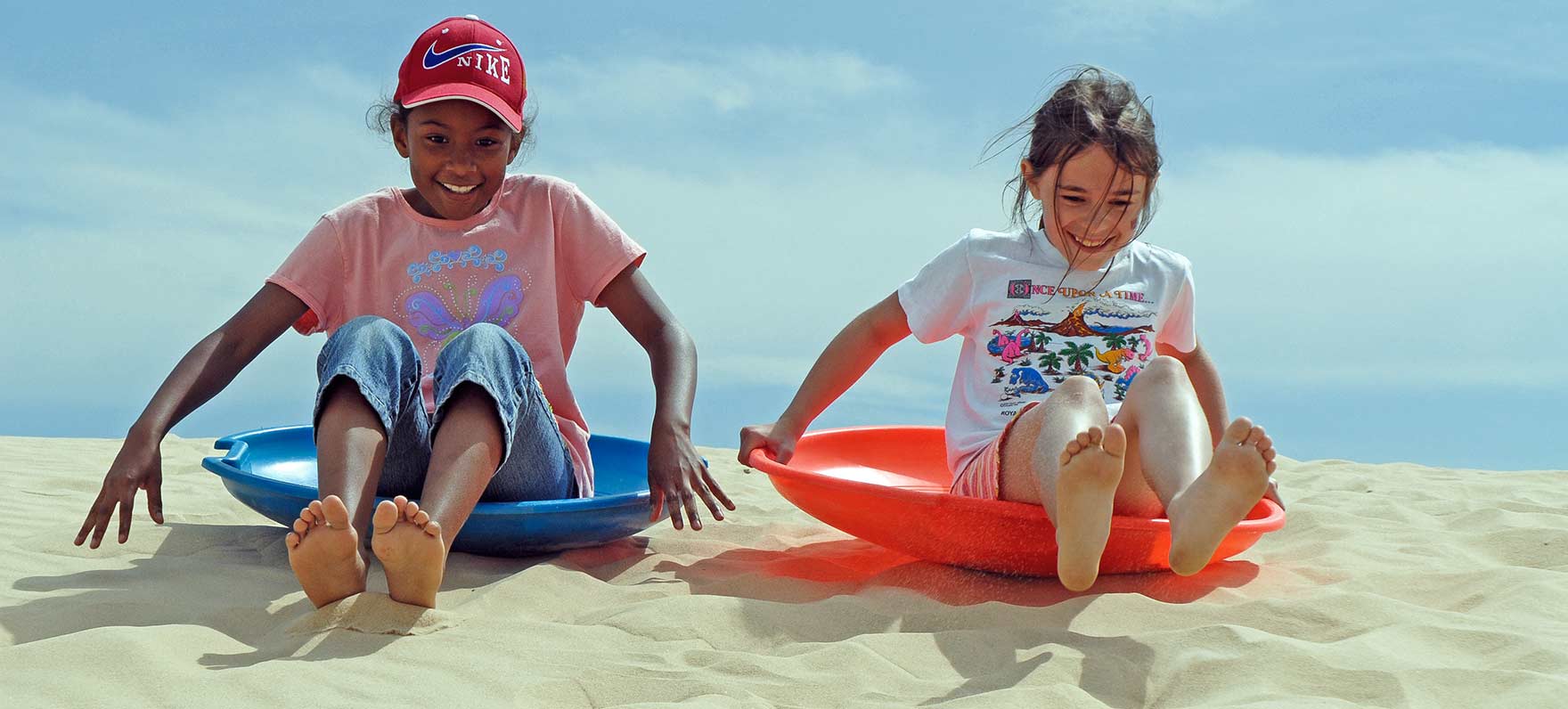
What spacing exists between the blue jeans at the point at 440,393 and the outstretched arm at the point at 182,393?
1.47 feet

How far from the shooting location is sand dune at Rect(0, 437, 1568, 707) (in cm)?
209

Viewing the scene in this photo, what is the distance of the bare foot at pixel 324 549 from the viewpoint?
234cm

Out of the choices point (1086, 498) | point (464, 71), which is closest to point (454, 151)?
point (464, 71)

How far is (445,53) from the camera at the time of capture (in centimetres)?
318

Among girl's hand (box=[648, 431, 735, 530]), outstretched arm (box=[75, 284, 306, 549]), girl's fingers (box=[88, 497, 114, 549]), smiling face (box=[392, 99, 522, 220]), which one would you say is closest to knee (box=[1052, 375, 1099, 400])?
girl's hand (box=[648, 431, 735, 530])

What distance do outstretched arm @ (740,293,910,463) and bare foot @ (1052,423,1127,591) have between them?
1.16m

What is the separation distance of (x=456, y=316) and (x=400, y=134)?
50 centimetres

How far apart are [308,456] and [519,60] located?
1.72m

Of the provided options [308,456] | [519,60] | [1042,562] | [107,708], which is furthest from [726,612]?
[308,456]

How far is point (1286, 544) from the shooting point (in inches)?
149

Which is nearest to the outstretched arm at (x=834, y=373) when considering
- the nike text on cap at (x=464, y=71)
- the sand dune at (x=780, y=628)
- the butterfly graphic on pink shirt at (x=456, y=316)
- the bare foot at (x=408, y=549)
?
the sand dune at (x=780, y=628)

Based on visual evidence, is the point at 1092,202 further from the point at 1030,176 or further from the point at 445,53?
the point at 445,53

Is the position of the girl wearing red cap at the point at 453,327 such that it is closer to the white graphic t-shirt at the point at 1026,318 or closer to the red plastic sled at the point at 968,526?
the red plastic sled at the point at 968,526

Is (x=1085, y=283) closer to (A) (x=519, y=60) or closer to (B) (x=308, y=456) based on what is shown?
(A) (x=519, y=60)
